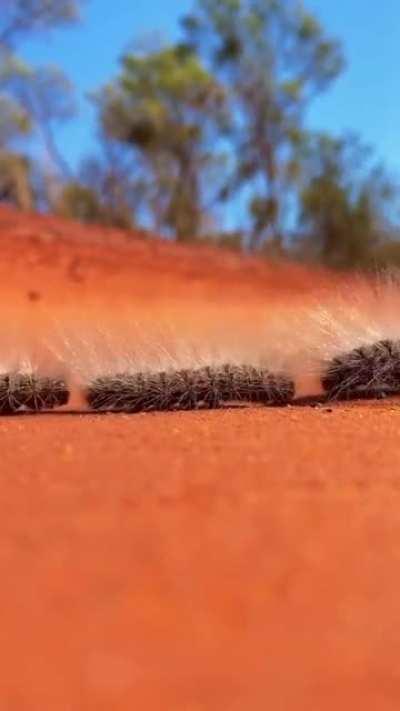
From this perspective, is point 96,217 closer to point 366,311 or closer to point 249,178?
point 249,178

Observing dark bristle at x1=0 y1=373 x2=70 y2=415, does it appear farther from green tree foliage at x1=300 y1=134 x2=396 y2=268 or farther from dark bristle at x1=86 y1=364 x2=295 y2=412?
green tree foliage at x1=300 y1=134 x2=396 y2=268

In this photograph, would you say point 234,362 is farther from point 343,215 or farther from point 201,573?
point 343,215

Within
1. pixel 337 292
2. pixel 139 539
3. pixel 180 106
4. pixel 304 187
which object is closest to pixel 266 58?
pixel 180 106

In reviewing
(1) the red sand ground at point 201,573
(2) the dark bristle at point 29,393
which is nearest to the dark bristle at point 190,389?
(2) the dark bristle at point 29,393

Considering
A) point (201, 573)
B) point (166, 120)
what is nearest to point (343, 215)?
point (166, 120)

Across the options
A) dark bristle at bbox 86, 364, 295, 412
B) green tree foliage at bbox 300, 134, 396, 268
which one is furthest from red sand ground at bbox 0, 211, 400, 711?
green tree foliage at bbox 300, 134, 396, 268
